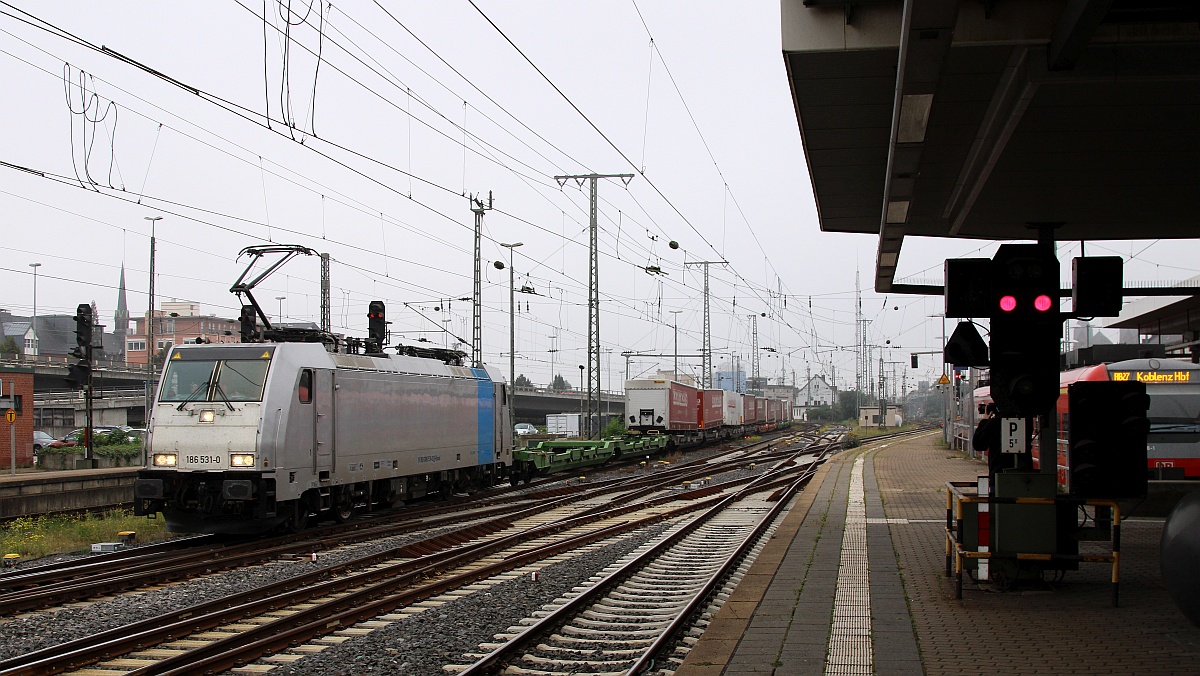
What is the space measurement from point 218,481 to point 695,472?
16.9 metres

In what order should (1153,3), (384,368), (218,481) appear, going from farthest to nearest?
(384,368)
(218,481)
(1153,3)

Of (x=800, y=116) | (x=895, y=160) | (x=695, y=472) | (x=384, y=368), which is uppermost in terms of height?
(x=800, y=116)

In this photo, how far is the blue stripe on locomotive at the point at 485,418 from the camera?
2234 centimetres

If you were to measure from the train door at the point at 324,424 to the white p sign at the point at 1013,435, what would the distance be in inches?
401

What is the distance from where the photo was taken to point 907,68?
7.05 m

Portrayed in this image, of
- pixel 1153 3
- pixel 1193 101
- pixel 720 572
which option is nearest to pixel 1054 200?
pixel 1193 101

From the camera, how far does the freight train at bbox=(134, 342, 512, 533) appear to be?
45.9ft

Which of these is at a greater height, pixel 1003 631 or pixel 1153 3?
pixel 1153 3

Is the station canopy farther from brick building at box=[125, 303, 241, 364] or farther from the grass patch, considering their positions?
brick building at box=[125, 303, 241, 364]

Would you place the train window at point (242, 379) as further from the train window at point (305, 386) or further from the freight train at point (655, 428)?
the freight train at point (655, 428)

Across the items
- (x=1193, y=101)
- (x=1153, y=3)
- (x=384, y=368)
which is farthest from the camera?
(x=384, y=368)

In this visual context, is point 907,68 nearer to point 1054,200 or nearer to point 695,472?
point 1054,200

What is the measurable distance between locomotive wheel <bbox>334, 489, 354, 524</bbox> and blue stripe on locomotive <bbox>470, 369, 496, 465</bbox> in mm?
5621

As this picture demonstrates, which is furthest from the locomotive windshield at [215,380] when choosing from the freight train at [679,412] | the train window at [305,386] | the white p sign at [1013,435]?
the freight train at [679,412]
